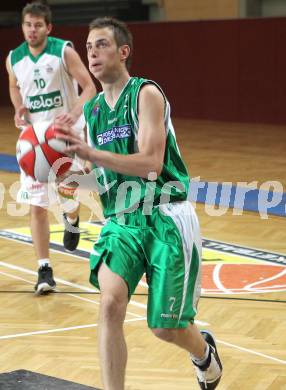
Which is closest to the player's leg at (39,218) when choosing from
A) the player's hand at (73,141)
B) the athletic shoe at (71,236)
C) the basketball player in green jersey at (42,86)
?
the basketball player in green jersey at (42,86)

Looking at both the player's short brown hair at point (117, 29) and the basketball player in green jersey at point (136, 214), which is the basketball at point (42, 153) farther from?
the player's short brown hair at point (117, 29)

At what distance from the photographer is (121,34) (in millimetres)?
4125

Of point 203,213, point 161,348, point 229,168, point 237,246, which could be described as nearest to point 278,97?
point 229,168

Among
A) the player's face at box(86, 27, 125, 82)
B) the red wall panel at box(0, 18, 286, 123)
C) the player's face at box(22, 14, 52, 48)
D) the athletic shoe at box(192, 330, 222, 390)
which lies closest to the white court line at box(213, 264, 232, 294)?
the athletic shoe at box(192, 330, 222, 390)

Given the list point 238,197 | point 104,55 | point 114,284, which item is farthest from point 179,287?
point 238,197

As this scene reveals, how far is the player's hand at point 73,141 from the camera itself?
370 centimetres

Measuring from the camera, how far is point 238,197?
1027cm

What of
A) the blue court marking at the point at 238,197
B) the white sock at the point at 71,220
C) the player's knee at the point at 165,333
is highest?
the player's knee at the point at 165,333

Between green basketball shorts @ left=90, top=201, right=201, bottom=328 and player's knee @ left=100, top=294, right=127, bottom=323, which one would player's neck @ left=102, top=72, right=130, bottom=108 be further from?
player's knee @ left=100, top=294, right=127, bottom=323

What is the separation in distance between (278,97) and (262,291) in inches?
490

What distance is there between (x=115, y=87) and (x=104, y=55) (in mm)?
168

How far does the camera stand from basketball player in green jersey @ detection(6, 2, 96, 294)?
Result: 20.8ft

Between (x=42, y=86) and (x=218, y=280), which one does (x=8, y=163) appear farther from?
(x=218, y=280)

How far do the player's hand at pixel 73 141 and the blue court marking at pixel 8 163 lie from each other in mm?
9153
